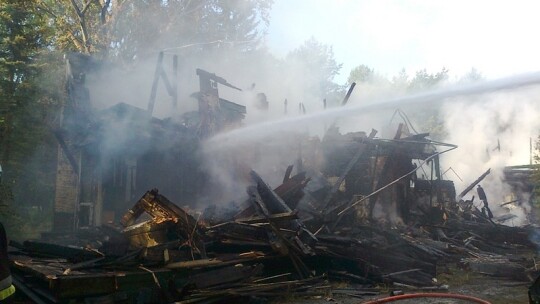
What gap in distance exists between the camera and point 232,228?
8977 millimetres

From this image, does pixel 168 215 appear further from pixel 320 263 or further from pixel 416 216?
pixel 416 216

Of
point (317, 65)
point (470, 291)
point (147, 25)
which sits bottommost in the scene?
point (470, 291)

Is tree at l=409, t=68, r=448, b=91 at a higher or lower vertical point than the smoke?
higher

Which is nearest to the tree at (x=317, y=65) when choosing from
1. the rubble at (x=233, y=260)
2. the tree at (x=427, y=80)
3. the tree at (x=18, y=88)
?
the tree at (x=427, y=80)

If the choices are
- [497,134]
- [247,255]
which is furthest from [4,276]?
[497,134]

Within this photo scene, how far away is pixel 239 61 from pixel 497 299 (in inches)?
1292

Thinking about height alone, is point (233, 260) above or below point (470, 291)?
above

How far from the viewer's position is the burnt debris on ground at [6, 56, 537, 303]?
23.4 ft

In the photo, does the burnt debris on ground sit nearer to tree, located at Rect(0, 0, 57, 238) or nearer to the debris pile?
the debris pile

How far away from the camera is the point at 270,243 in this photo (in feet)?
28.1

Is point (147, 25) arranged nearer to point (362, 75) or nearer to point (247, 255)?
point (247, 255)

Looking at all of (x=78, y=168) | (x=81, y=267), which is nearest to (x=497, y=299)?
Result: (x=81, y=267)

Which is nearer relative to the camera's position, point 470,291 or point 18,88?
point 470,291

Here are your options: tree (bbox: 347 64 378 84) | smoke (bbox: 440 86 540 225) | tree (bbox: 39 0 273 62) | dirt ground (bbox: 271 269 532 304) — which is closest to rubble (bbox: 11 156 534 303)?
dirt ground (bbox: 271 269 532 304)
